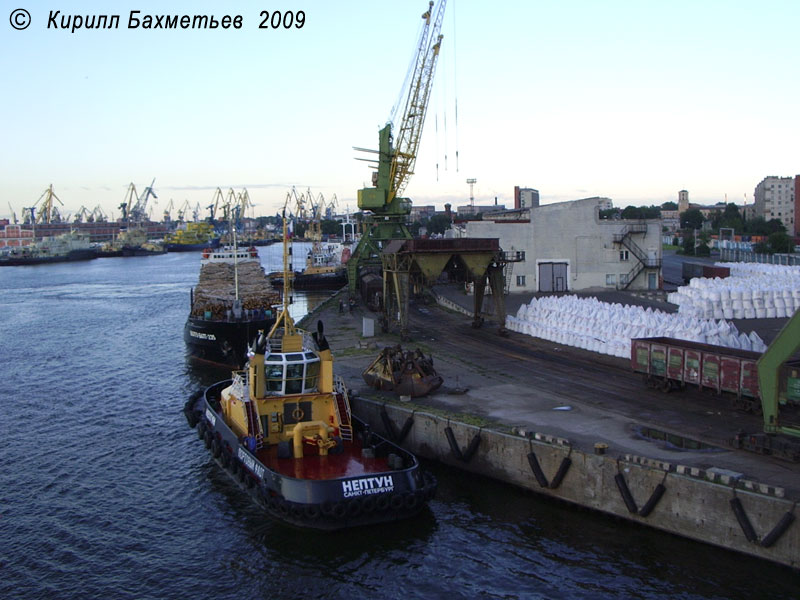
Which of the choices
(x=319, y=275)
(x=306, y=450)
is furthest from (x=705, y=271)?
(x=306, y=450)

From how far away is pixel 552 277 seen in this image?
197 feet

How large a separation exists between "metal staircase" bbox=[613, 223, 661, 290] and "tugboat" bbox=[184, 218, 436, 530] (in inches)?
1575

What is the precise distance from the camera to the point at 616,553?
18391 millimetres

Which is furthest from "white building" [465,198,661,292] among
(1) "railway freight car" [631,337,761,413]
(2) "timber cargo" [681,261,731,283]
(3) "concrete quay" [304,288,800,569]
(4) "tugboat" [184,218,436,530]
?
(4) "tugboat" [184,218,436,530]

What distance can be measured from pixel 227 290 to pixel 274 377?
124ft

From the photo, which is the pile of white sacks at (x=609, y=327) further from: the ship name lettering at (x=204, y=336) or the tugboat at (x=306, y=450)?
the ship name lettering at (x=204, y=336)

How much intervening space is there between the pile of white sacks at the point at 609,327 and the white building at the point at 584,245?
49.4 ft

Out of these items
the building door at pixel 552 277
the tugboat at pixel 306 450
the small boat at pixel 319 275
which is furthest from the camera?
the small boat at pixel 319 275

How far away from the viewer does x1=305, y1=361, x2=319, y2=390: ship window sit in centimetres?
2273

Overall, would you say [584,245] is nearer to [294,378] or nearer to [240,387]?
[240,387]

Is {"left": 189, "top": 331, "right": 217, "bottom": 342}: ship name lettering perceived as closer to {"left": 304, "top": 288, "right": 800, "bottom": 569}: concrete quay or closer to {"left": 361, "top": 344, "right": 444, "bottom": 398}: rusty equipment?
{"left": 304, "top": 288, "right": 800, "bottom": 569}: concrete quay

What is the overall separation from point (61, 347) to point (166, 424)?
26.1m

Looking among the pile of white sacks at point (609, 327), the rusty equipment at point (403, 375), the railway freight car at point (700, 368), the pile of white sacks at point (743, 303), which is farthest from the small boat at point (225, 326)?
the pile of white sacks at point (743, 303)

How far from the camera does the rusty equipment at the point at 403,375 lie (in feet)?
92.0
